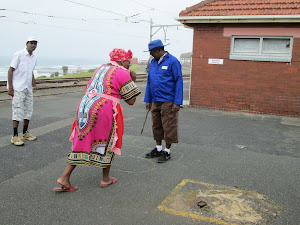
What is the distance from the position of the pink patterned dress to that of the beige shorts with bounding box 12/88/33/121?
2.51 metres

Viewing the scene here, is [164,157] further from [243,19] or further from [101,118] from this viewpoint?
[243,19]

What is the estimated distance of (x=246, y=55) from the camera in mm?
9578

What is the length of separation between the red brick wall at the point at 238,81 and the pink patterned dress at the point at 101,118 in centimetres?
657

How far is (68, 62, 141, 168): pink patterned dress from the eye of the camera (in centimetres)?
369

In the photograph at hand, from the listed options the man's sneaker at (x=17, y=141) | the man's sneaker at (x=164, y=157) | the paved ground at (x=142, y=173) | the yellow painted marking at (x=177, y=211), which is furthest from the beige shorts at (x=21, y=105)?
the yellow painted marking at (x=177, y=211)

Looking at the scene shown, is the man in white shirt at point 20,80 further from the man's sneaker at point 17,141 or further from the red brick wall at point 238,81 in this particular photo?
the red brick wall at point 238,81

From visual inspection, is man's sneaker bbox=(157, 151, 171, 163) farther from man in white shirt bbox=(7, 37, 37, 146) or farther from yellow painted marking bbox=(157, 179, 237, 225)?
man in white shirt bbox=(7, 37, 37, 146)

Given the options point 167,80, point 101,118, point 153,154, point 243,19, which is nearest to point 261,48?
point 243,19

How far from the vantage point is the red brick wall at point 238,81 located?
9.15 meters

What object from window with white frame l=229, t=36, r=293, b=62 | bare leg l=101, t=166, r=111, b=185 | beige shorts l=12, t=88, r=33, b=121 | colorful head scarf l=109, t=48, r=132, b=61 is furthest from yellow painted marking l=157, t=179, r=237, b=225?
window with white frame l=229, t=36, r=293, b=62

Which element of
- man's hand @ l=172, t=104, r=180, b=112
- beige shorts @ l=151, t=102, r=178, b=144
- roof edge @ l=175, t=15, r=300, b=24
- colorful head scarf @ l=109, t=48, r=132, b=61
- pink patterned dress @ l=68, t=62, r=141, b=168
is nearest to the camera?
pink patterned dress @ l=68, t=62, r=141, b=168

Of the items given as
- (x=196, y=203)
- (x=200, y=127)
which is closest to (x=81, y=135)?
(x=196, y=203)

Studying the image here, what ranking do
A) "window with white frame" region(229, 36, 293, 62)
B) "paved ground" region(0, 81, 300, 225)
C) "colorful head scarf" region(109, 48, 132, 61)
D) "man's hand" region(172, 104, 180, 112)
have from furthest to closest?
"window with white frame" region(229, 36, 293, 62) → "man's hand" region(172, 104, 180, 112) → "colorful head scarf" region(109, 48, 132, 61) → "paved ground" region(0, 81, 300, 225)

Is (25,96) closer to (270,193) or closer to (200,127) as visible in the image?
(200,127)
